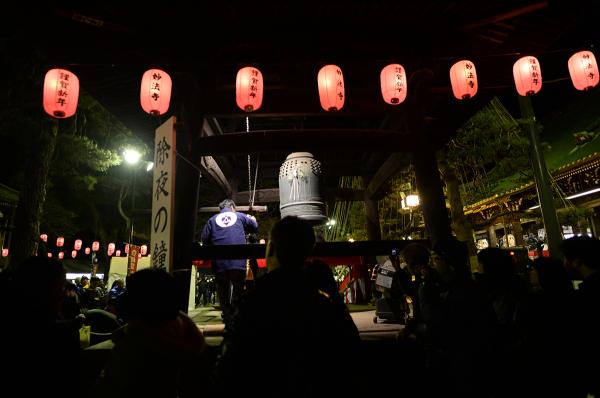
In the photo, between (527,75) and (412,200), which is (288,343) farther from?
(412,200)

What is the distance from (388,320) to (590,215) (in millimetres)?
11455

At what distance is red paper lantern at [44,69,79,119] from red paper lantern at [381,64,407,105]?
5.82 metres

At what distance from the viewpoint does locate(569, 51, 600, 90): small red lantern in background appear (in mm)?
7020

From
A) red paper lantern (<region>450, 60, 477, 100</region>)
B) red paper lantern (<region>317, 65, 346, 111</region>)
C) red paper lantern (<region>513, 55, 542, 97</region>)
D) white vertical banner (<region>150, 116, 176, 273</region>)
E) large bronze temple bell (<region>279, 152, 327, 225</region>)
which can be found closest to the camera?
white vertical banner (<region>150, 116, 176, 273</region>)

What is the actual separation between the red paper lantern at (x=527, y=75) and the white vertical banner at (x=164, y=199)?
22.3 feet

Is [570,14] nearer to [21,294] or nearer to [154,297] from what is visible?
[154,297]

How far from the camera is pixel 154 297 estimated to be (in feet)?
6.70

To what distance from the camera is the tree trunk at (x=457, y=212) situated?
40.7ft

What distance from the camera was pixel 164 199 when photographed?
4.64 m

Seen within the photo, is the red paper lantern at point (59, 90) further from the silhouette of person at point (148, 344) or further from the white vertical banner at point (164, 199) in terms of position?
the silhouette of person at point (148, 344)

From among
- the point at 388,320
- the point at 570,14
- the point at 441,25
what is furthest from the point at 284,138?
the point at 570,14

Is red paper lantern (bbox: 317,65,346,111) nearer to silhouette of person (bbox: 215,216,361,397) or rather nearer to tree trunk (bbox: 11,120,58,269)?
silhouette of person (bbox: 215,216,361,397)

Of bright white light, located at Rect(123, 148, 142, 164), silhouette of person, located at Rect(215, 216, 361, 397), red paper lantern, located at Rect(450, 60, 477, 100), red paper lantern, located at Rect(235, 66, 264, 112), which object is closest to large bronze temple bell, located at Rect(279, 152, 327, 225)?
red paper lantern, located at Rect(235, 66, 264, 112)

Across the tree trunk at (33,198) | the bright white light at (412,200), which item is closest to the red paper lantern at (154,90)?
the tree trunk at (33,198)
